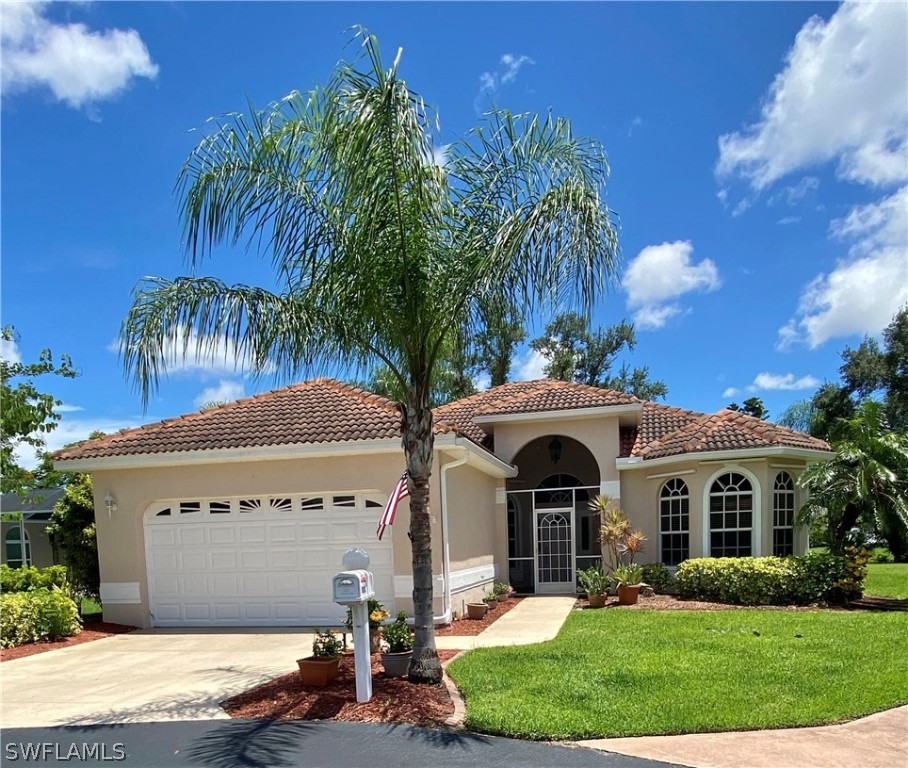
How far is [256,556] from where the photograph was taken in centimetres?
1223

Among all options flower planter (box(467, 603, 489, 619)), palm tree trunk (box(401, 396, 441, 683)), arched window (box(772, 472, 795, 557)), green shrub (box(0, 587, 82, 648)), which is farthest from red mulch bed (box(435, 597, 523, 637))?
green shrub (box(0, 587, 82, 648))

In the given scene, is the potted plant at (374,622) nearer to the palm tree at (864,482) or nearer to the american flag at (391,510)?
the american flag at (391,510)

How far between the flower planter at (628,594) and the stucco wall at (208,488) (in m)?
4.51

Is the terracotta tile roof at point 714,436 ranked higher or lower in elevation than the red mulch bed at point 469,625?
higher

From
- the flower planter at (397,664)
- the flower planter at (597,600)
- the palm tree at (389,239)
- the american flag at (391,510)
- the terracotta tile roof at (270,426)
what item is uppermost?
the palm tree at (389,239)

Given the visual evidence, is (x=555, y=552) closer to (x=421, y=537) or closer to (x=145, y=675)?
(x=421, y=537)

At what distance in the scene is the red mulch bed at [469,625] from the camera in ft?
35.8

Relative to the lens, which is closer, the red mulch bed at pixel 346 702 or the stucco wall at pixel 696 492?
the red mulch bed at pixel 346 702

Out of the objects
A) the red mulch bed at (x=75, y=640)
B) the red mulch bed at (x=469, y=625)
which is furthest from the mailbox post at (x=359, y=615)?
the red mulch bed at (x=75, y=640)

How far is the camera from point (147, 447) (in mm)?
12367

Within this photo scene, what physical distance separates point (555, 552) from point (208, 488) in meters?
8.68

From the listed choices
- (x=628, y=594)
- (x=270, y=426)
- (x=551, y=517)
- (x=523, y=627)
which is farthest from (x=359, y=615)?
(x=551, y=517)

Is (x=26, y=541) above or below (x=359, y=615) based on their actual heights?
below

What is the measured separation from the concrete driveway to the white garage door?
555 millimetres
